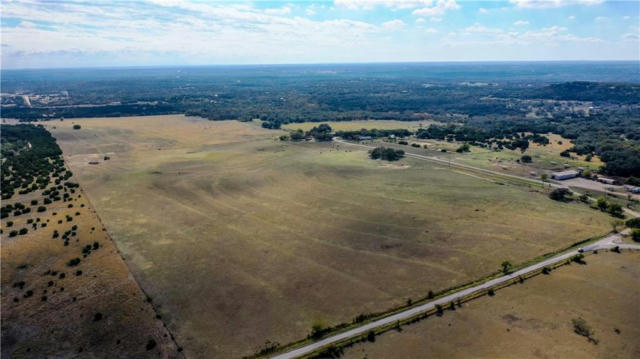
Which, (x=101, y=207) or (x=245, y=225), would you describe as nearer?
(x=245, y=225)

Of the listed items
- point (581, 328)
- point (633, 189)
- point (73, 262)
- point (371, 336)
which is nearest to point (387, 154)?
point (633, 189)

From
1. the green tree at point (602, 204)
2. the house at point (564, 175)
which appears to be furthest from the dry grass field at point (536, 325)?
the house at point (564, 175)

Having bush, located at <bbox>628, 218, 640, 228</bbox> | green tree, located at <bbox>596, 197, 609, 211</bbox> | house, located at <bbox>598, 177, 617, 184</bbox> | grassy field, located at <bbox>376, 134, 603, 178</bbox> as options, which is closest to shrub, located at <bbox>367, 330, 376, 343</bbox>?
bush, located at <bbox>628, 218, 640, 228</bbox>

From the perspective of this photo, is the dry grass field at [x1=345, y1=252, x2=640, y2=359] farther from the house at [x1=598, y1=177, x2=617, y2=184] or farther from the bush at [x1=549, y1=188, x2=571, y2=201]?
the house at [x1=598, y1=177, x2=617, y2=184]

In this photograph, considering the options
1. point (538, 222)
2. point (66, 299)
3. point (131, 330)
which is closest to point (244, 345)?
point (131, 330)

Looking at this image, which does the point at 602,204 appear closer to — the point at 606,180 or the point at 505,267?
the point at 606,180

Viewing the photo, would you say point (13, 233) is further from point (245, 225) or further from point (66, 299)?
point (245, 225)

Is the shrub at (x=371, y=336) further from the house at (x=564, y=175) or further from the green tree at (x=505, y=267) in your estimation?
the house at (x=564, y=175)
